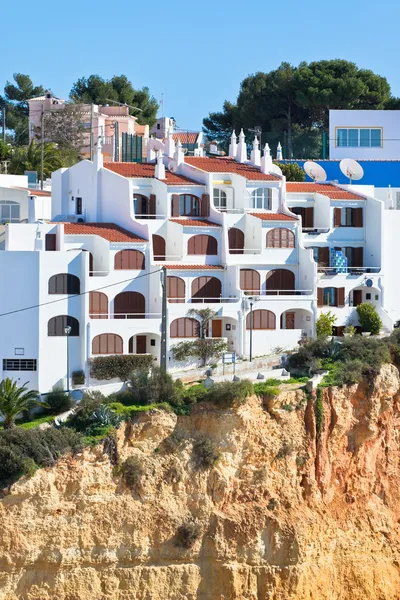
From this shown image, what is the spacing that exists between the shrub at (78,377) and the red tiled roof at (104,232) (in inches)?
254

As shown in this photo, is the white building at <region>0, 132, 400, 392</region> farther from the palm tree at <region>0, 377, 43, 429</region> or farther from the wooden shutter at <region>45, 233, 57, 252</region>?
the palm tree at <region>0, 377, 43, 429</region>

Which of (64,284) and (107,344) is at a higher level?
(64,284)

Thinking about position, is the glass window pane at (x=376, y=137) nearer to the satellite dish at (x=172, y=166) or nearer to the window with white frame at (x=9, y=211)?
the satellite dish at (x=172, y=166)

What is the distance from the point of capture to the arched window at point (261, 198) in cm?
6988

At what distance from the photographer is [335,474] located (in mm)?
60969

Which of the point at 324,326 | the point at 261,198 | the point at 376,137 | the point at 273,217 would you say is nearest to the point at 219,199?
the point at 261,198

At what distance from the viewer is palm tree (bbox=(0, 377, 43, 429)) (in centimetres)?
5656

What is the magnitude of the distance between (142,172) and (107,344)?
11142 millimetres

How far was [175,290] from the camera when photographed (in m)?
64.6

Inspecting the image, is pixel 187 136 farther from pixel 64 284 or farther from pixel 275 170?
pixel 64 284

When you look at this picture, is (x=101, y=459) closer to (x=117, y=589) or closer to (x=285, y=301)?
(x=117, y=589)

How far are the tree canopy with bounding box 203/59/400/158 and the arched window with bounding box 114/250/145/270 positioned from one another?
34.4 m

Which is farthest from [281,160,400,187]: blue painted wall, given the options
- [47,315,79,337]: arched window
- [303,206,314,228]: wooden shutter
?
[47,315,79,337]: arched window

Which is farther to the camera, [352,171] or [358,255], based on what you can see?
[352,171]
